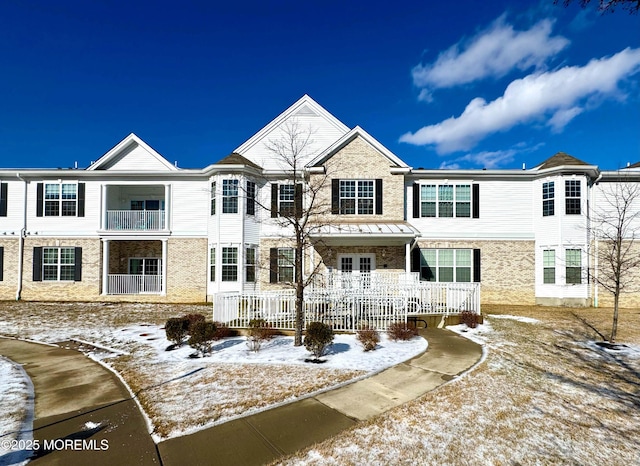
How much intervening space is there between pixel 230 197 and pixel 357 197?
6625 mm

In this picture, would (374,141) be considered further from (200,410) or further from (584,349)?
(200,410)

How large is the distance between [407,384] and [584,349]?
5976mm

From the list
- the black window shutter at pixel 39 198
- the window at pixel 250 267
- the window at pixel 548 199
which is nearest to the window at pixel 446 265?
the window at pixel 548 199

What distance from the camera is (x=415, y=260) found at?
16.5m

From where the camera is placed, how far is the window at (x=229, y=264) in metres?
16.2

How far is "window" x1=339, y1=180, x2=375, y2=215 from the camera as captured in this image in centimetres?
1627

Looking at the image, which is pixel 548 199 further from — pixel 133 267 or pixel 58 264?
pixel 58 264

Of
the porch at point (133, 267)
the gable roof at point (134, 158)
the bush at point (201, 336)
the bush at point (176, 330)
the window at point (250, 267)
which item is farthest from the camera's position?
the gable roof at point (134, 158)

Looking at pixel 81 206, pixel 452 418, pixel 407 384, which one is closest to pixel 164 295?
pixel 81 206

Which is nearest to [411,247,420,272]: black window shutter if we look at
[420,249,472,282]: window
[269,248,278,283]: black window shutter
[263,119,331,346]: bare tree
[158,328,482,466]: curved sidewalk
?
[420,249,472,282]: window

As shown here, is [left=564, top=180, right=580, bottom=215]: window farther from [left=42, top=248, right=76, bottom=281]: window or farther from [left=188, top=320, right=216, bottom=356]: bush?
[left=42, top=248, right=76, bottom=281]: window

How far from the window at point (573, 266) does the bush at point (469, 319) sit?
8451 millimetres

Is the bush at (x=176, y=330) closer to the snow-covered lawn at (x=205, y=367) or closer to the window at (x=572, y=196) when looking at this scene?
the snow-covered lawn at (x=205, y=367)

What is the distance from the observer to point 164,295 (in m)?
17.2
